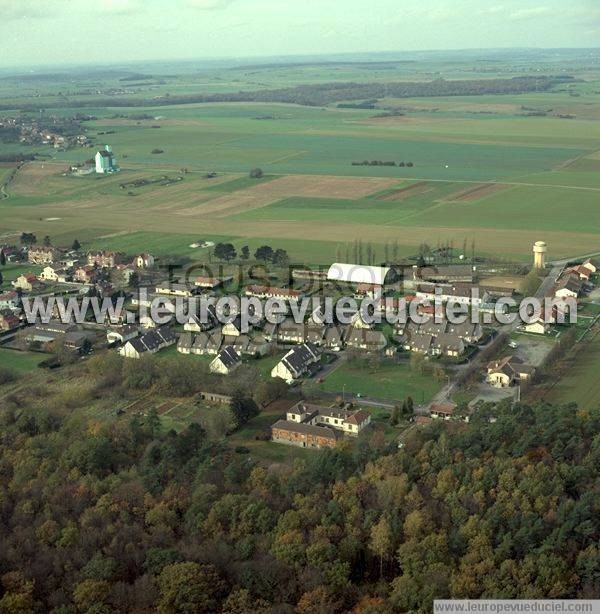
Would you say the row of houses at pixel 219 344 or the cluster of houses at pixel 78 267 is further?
the cluster of houses at pixel 78 267

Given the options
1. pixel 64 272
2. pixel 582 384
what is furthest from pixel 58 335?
pixel 582 384

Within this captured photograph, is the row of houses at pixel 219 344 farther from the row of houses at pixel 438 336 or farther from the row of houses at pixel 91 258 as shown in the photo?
the row of houses at pixel 91 258

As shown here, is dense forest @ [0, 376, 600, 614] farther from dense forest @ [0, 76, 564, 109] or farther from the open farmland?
dense forest @ [0, 76, 564, 109]

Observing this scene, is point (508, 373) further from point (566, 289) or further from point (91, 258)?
point (91, 258)

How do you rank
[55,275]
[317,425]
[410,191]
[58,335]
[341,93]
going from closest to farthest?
[317,425], [58,335], [55,275], [410,191], [341,93]

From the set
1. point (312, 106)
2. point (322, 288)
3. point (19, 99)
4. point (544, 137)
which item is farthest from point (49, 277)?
point (19, 99)

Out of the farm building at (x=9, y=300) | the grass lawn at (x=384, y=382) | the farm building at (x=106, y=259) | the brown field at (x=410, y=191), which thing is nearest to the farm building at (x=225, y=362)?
the grass lawn at (x=384, y=382)

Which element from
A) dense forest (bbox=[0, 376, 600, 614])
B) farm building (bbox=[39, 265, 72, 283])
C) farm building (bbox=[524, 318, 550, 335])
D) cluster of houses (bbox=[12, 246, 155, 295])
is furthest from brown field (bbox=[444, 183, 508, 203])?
dense forest (bbox=[0, 376, 600, 614])
